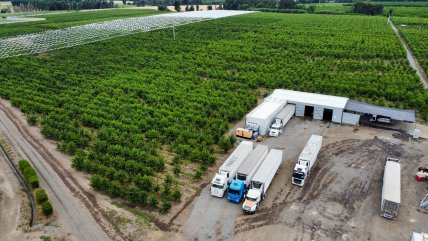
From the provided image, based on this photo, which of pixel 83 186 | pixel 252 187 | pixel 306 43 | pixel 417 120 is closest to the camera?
pixel 252 187

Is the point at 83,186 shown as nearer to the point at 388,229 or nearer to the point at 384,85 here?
the point at 388,229

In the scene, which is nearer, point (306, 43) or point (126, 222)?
point (126, 222)

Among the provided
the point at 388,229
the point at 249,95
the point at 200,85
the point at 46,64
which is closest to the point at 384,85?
the point at 249,95

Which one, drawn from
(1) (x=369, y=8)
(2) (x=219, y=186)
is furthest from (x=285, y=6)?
(2) (x=219, y=186)

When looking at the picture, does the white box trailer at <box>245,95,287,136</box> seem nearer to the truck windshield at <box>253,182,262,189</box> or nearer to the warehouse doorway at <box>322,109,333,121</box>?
the warehouse doorway at <box>322,109,333,121</box>

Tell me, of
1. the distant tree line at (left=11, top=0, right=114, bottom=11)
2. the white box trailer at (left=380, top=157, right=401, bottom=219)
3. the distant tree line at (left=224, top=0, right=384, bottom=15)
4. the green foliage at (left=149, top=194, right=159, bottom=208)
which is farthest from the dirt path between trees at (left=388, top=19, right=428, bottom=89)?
the distant tree line at (left=11, top=0, right=114, bottom=11)
